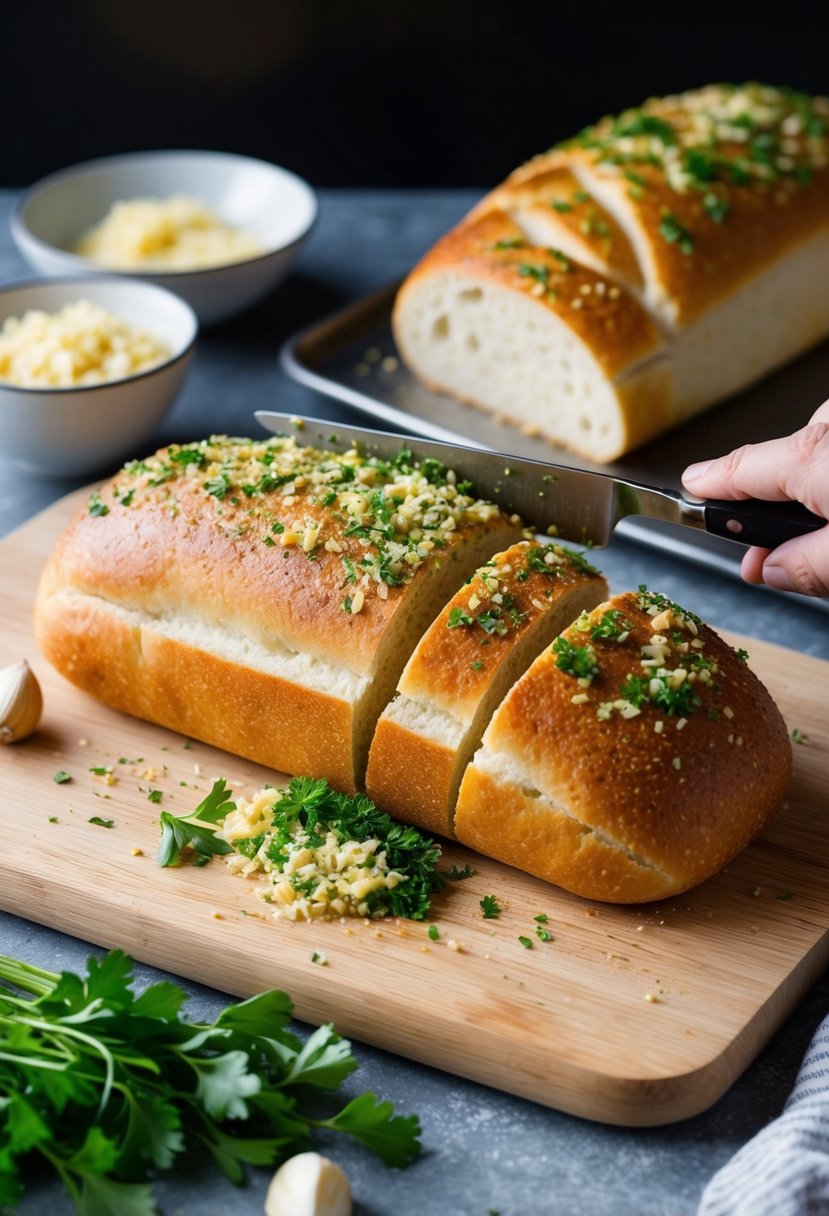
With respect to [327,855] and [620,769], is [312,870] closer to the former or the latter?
[327,855]

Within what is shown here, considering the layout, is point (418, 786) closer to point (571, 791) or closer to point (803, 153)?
point (571, 791)

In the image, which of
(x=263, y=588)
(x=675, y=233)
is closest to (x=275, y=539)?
(x=263, y=588)

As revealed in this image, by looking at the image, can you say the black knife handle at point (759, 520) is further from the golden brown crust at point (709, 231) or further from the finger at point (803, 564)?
the golden brown crust at point (709, 231)

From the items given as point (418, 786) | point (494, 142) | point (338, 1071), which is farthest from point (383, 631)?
point (494, 142)

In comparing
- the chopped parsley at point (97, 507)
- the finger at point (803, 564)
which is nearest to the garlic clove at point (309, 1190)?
the finger at point (803, 564)

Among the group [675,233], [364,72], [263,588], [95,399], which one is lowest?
[95,399]

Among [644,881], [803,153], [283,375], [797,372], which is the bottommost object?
[283,375]
